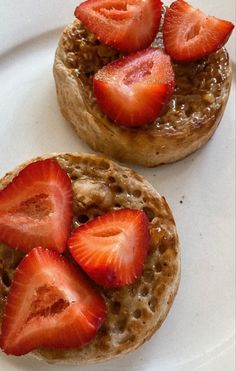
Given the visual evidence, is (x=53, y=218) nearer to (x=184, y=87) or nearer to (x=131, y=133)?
(x=131, y=133)

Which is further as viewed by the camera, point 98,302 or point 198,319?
point 198,319

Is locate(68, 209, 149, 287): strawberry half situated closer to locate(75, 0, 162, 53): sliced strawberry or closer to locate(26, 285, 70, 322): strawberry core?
locate(26, 285, 70, 322): strawberry core

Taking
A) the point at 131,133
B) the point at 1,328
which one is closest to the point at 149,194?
the point at 131,133

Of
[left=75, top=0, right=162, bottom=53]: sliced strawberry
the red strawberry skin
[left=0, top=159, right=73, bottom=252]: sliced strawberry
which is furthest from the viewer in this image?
[left=75, top=0, right=162, bottom=53]: sliced strawberry

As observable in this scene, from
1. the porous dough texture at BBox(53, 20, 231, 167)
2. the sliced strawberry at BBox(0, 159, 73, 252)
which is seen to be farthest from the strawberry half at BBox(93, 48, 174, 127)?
the sliced strawberry at BBox(0, 159, 73, 252)

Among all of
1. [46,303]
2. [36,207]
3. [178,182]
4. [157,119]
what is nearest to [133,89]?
[157,119]

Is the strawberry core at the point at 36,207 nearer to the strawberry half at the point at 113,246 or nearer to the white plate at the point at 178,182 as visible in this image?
the strawberry half at the point at 113,246
